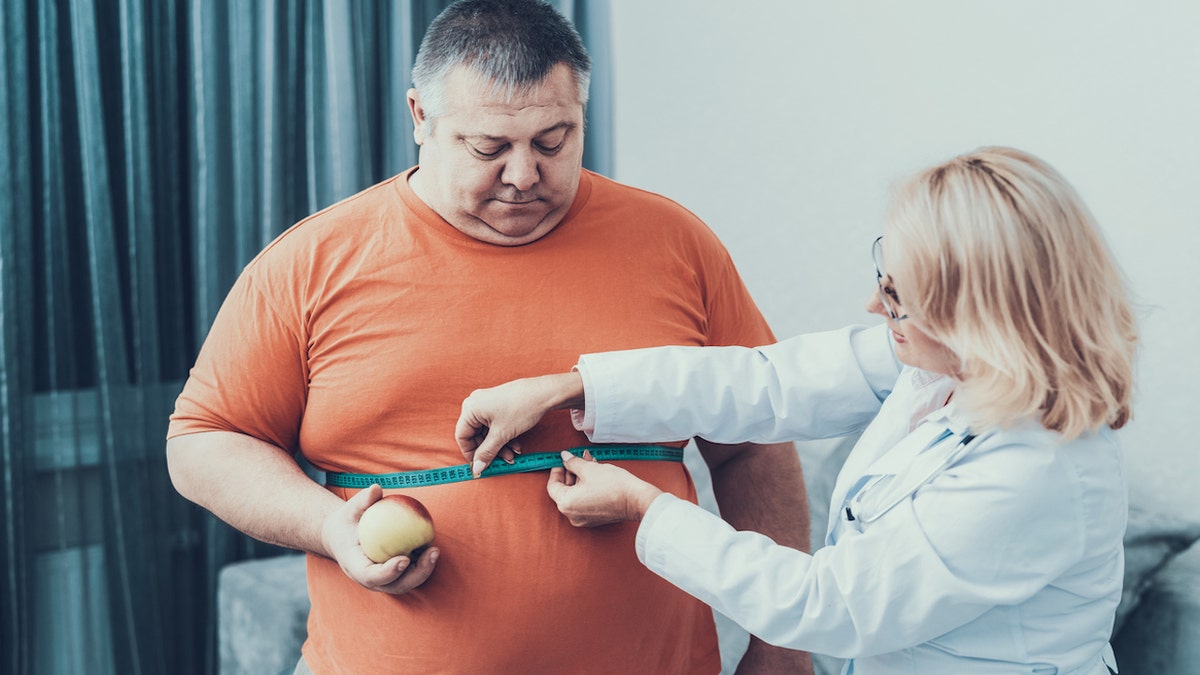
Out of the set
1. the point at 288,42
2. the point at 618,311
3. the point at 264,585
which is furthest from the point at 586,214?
the point at 288,42

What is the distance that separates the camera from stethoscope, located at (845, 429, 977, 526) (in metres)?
1.02

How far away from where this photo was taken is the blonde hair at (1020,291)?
3.14 feet

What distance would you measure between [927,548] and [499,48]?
0.76 m

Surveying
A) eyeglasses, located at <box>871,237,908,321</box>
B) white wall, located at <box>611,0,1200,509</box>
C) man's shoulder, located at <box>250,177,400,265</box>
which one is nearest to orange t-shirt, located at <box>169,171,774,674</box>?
man's shoulder, located at <box>250,177,400,265</box>

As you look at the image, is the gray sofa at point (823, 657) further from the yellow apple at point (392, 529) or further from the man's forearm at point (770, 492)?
the yellow apple at point (392, 529)

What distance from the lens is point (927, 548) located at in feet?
3.22

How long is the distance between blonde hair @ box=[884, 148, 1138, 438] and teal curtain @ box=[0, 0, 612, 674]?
1849 mm

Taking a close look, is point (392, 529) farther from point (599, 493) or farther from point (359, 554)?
point (599, 493)

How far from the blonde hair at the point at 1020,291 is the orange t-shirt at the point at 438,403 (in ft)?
1.47

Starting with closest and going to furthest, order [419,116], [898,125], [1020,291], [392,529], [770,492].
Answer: [1020,291]
[392,529]
[419,116]
[770,492]
[898,125]

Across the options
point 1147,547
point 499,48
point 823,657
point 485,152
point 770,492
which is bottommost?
point 823,657

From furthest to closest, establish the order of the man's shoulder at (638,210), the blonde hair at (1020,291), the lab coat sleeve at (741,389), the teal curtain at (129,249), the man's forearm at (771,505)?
the teal curtain at (129,249) < the man's forearm at (771,505) < the man's shoulder at (638,210) < the lab coat sleeve at (741,389) < the blonde hair at (1020,291)

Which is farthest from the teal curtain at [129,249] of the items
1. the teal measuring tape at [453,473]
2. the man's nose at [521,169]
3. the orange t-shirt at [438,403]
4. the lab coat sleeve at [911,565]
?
the lab coat sleeve at [911,565]

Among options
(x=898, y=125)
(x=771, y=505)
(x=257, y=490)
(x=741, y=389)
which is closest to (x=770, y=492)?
(x=771, y=505)
